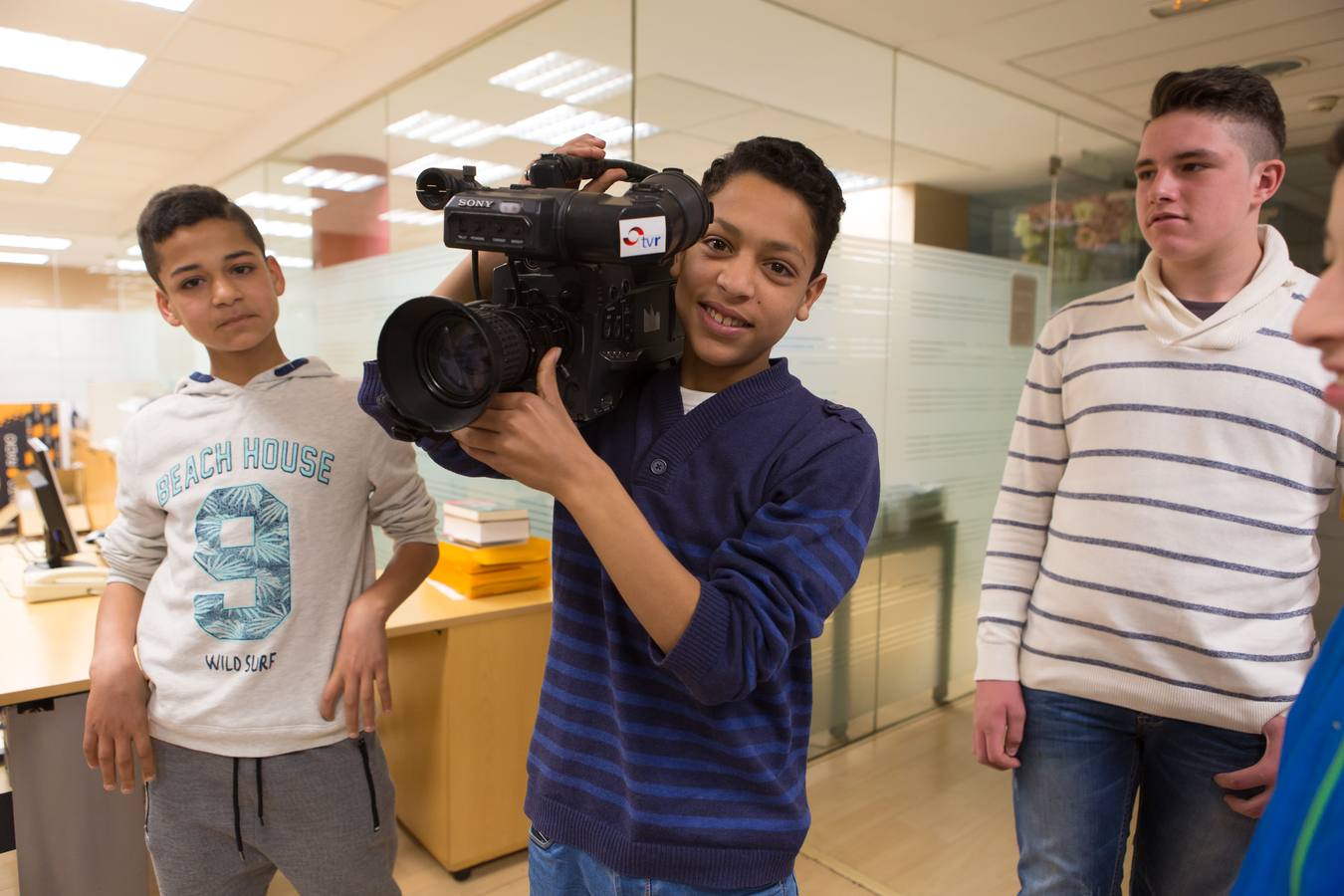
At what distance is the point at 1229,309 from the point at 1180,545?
0.29m

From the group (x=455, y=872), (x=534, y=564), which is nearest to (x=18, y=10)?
(x=534, y=564)

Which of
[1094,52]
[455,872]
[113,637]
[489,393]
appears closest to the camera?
[489,393]

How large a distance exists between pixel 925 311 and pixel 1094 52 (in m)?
0.89

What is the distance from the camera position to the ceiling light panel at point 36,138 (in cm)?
448

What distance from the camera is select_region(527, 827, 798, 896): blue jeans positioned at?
80 cm

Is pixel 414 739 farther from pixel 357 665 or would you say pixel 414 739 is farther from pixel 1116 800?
pixel 1116 800

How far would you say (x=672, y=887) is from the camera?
794 millimetres

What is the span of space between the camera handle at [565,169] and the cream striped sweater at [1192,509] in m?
0.70

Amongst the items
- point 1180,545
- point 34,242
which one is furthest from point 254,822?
point 34,242

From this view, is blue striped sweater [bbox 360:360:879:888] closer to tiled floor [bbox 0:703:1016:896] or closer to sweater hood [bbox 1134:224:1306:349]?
sweater hood [bbox 1134:224:1306:349]

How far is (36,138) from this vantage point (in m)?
4.62

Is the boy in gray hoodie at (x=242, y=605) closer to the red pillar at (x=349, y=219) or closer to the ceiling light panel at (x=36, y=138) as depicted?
the red pillar at (x=349, y=219)

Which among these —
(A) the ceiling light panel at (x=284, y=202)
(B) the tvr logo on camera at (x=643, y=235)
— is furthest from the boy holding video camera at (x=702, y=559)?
(A) the ceiling light panel at (x=284, y=202)

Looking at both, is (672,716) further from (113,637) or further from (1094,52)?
(1094,52)
